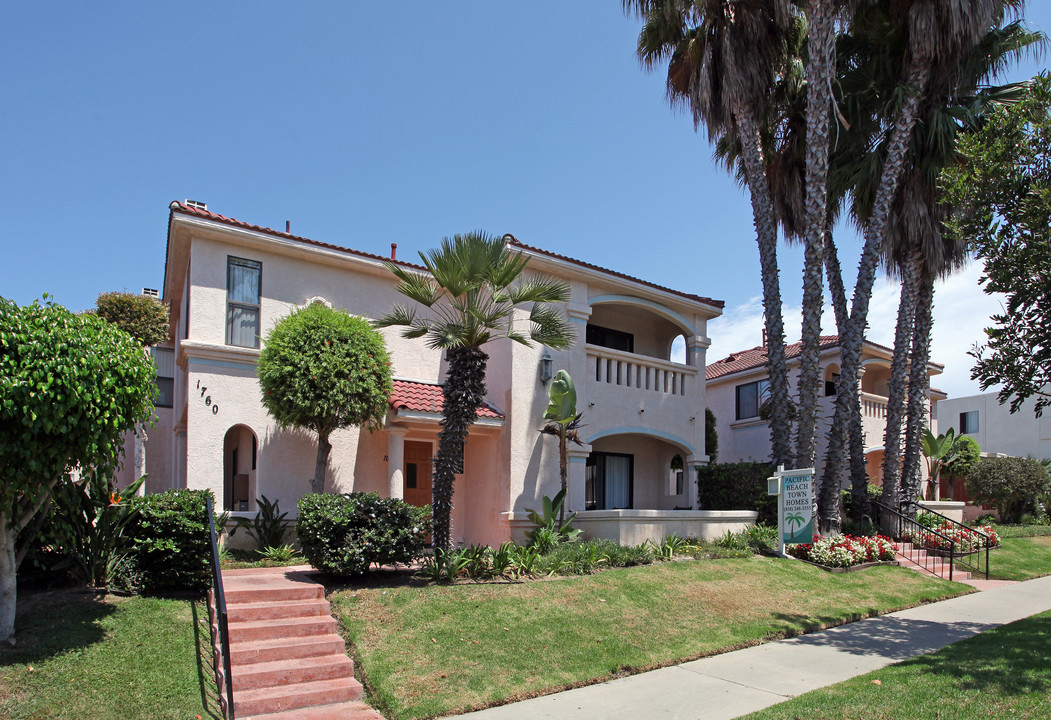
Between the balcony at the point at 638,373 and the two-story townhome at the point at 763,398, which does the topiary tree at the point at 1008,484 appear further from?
the balcony at the point at 638,373

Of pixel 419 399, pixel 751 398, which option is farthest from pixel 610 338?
pixel 751 398

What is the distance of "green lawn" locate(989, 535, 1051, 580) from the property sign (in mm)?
4801

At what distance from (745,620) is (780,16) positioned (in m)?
13.3

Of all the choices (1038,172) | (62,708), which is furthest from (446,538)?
(1038,172)

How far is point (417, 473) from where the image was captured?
1599cm

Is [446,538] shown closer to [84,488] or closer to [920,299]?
[84,488]

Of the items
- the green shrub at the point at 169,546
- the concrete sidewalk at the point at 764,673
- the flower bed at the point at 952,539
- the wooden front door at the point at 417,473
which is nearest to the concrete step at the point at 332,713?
the concrete sidewalk at the point at 764,673

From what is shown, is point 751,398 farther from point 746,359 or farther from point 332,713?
point 332,713

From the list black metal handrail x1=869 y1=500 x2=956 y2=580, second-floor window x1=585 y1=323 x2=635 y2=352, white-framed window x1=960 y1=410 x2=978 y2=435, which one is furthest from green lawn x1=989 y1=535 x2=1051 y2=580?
white-framed window x1=960 y1=410 x2=978 y2=435

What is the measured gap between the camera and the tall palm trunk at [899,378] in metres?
18.9

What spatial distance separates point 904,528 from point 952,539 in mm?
1272

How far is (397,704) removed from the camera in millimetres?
7609

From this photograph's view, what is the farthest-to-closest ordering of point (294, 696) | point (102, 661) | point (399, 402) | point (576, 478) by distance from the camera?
1. point (576, 478)
2. point (399, 402)
3. point (294, 696)
4. point (102, 661)

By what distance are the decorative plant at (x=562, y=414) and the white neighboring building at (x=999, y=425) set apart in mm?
31944
